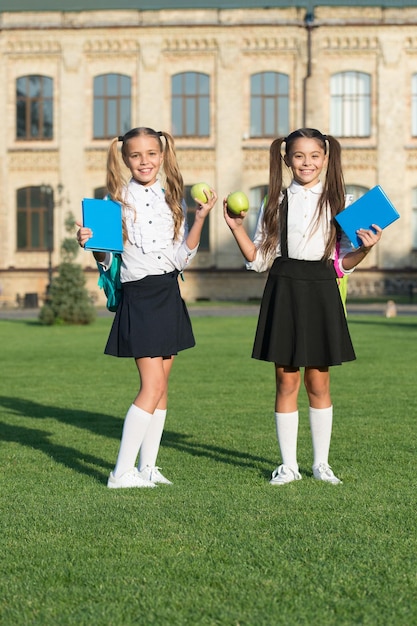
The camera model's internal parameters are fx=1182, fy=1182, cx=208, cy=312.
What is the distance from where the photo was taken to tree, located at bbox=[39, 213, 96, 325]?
1195 inches

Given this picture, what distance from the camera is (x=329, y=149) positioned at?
7.16 meters

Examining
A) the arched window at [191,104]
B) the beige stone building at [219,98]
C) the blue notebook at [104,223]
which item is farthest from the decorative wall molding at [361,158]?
the blue notebook at [104,223]

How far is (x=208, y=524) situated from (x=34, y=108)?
146 feet

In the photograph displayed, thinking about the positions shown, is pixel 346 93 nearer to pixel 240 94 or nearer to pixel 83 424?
pixel 240 94

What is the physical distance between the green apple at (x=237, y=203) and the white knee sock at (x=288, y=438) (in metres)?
1.30

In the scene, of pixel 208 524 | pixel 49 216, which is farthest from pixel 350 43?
pixel 208 524

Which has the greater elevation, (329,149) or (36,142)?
(36,142)

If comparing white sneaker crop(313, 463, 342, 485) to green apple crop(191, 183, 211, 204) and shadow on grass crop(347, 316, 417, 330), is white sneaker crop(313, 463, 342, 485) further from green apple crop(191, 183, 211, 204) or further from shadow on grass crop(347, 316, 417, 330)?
shadow on grass crop(347, 316, 417, 330)

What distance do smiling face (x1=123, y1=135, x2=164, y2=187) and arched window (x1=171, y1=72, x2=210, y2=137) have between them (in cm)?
4143

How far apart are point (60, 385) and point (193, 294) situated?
33718 mm

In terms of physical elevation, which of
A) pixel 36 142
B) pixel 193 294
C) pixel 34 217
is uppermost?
pixel 36 142

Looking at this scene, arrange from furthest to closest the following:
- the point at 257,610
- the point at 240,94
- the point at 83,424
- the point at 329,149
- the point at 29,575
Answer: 1. the point at 240,94
2. the point at 83,424
3. the point at 329,149
4. the point at 29,575
5. the point at 257,610

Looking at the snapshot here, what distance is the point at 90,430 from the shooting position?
32.8 ft

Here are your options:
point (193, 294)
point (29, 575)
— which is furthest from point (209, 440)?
point (193, 294)
